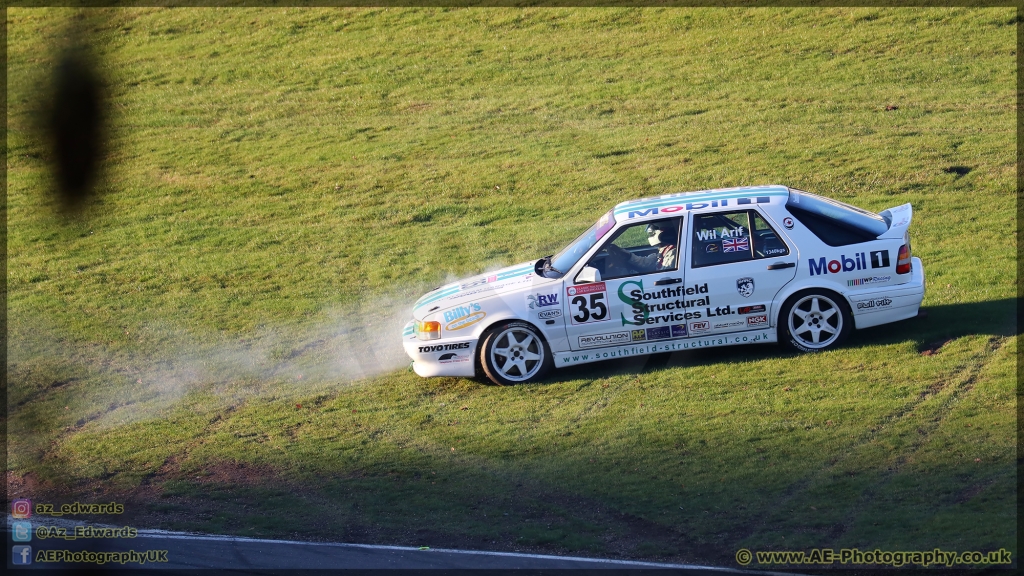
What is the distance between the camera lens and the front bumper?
32.2 ft

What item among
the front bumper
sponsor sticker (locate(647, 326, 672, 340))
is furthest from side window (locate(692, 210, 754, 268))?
the front bumper

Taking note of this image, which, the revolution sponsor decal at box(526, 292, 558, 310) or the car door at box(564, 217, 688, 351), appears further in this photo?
the revolution sponsor decal at box(526, 292, 558, 310)

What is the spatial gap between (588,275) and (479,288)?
1.14 metres

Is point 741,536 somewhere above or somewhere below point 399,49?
below

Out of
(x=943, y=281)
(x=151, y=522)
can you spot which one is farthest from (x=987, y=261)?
(x=151, y=522)

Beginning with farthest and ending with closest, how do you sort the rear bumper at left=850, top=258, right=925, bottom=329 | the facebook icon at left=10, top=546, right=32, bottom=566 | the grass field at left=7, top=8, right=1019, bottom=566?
1. the rear bumper at left=850, top=258, right=925, bottom=329
2. the grass field at left=7, top=8, right=1019, bottom=566
3. the facebook icon at left=10, top=546, right=32, bottom=566

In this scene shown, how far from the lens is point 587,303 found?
9.58 meters

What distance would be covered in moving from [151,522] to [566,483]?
335cm

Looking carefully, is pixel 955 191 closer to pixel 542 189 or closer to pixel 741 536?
pixel 542 189

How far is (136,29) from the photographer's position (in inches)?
1046

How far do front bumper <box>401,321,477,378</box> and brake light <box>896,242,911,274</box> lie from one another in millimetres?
4121

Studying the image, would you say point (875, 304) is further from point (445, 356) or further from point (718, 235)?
point (445, 356)

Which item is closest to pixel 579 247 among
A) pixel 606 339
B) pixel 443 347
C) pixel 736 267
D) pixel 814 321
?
pixel 606 339

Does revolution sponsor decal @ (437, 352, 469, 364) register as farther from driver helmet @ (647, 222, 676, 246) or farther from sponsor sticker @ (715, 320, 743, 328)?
sponsor sticker @ (715, 320, 743, 328)
